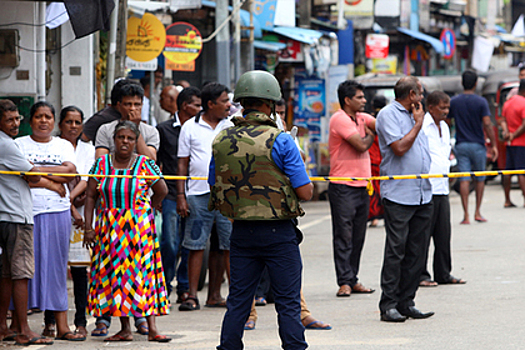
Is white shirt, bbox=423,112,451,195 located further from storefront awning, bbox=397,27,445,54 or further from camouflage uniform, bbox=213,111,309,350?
storefront awning, bbox=397,27,445,54

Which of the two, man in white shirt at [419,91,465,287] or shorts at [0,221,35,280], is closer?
shorts at [0,221,35,280]

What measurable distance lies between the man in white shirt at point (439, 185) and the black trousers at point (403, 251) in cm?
153

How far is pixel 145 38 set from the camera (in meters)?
12.8

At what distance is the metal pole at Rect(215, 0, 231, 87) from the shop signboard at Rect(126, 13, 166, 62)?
1942 millimetres

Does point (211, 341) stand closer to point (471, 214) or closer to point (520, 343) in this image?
point (520, 343)

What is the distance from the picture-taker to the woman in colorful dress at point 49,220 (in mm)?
6859

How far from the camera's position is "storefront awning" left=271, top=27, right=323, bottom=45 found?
20.7 metres

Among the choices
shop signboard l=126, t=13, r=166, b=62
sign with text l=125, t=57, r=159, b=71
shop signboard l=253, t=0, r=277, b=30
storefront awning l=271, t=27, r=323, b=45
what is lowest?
sign with text l=125, t=57, r=159, b=71

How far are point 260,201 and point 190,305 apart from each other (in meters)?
3.29

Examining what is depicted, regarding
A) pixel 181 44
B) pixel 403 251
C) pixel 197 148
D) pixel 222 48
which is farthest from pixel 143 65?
pixel 403 251

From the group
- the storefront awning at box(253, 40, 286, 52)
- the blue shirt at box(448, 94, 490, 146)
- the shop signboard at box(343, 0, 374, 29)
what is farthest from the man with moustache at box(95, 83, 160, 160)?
the shop signboard at box(343, 0, 374, 29)

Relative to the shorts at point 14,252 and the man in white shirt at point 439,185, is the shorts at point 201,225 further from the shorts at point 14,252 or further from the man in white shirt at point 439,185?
the man in white shirt at point 439,185

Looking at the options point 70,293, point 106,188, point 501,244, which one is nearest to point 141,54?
point 70,293

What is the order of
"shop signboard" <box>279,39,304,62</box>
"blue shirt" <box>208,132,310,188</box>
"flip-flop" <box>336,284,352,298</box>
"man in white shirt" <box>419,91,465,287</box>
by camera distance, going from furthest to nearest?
1. "shop signboard" <box>279,39,304,62</box>
2. "man in white shirt" <box>419,91,465,287</box>
3. "flip-flop" <box>336,284,352,298</box>
4. "blue shirt" <box>208,132,310,188</box>
